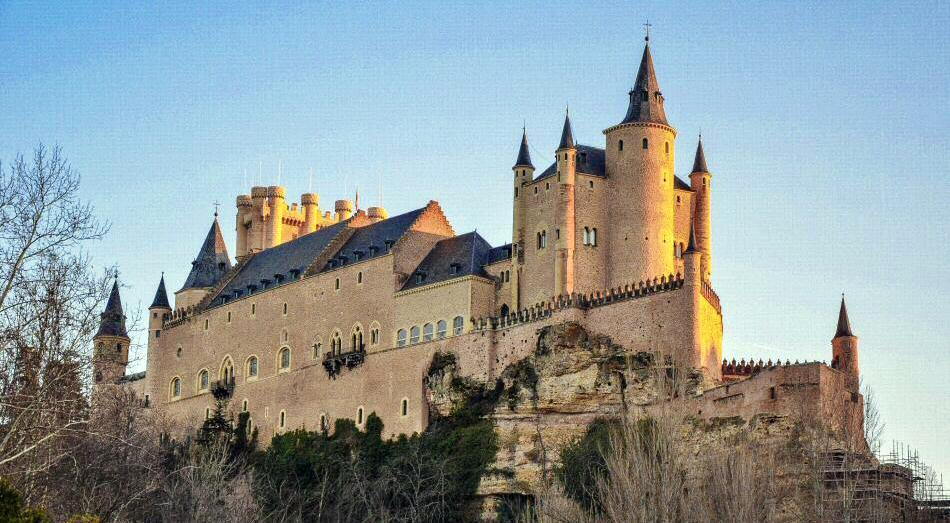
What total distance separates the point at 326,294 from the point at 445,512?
20.5m

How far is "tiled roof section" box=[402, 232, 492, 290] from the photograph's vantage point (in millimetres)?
82875

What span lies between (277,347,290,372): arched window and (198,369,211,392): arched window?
26.0ft

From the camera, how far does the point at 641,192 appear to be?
77.8 metres

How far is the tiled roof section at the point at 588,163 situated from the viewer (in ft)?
259

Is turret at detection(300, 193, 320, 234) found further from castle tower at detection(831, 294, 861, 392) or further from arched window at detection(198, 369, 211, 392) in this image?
castle tower at detection(831, 294, 861, 392)

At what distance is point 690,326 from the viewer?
2805 inches

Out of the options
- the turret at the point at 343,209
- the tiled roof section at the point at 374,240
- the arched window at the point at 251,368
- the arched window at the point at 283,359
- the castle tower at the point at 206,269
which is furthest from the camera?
the turret at the point at 343,209

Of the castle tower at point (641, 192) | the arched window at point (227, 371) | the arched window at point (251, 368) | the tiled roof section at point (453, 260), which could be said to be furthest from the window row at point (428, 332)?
the arched window at point (227, 371)

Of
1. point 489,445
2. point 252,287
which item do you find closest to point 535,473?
point 489,445

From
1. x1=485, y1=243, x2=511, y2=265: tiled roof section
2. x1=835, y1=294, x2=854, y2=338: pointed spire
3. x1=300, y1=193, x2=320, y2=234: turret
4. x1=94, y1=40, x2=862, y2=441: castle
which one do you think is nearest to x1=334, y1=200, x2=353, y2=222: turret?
x1=300, y1=193, x2=320, y2=234: turret

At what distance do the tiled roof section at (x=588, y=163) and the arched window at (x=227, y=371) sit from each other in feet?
89.2

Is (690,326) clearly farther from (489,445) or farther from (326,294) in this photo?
(326,294)

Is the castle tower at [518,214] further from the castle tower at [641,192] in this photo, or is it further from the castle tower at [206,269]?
the castle tower at [206,269]

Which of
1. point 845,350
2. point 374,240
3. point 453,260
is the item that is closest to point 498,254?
point 453,260
